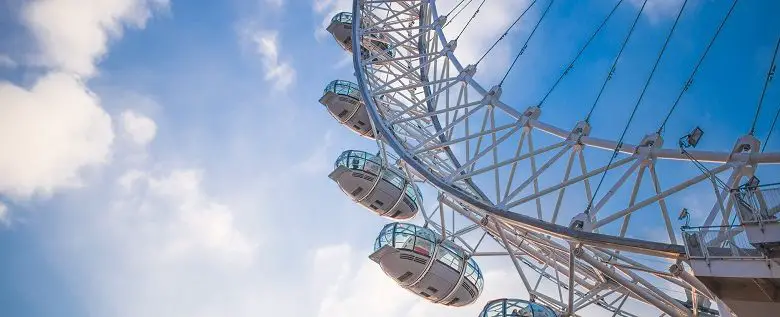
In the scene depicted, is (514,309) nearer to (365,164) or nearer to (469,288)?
(469,288)

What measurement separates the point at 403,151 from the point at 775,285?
12.7 meters

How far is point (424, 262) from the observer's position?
84.4 feet

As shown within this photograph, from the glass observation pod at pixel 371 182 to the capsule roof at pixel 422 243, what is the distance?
387 cm

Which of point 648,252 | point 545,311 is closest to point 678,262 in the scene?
point 648,252

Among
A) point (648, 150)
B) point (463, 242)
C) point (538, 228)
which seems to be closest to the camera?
point (538, 228)

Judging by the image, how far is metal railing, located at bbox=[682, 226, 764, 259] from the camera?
15508 mm

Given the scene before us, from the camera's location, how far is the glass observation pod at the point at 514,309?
20.3 m

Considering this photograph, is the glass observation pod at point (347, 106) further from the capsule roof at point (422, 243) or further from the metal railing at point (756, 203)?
the metal railing at point (756, 203)

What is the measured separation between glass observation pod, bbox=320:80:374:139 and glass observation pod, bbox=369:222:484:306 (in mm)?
10797

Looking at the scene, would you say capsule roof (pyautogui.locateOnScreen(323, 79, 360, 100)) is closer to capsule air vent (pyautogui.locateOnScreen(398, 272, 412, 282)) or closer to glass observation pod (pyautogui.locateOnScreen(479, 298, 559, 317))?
capsule air vent (pyautogui.locateOnScreen(398, 272, 412, 282))

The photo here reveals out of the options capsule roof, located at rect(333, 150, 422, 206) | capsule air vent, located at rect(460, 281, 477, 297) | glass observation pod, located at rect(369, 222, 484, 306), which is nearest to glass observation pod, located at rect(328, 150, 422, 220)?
capsule roof, located at rect(333, 150, 422, 206)

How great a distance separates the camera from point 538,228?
18344mm

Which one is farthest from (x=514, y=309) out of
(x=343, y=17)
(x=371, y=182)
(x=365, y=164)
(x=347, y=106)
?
(x=343, y=17)

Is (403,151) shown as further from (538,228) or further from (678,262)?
(678,262)
